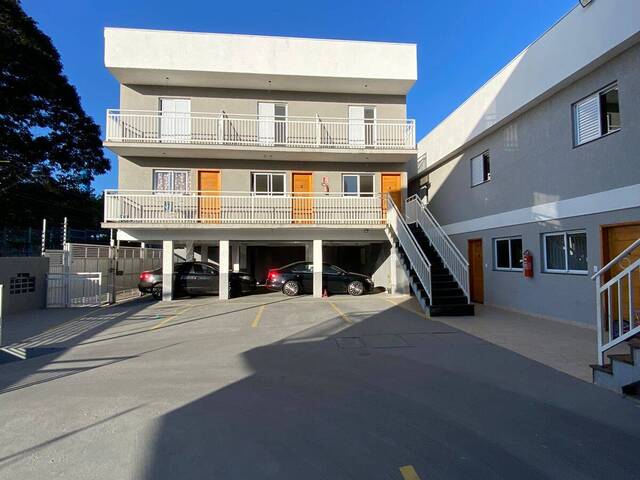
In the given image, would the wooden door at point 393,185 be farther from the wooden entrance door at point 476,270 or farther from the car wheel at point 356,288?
the wooden entrance door at point 476,270

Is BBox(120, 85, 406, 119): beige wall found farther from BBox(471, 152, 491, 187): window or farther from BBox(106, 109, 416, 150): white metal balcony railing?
BBox(471, 152, 491, 187): window

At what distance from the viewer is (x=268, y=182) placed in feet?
55.1

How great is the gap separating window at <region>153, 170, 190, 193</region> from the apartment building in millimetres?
43

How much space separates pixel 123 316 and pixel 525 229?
1196 cm

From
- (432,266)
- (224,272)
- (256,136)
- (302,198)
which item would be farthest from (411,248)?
(256,136)

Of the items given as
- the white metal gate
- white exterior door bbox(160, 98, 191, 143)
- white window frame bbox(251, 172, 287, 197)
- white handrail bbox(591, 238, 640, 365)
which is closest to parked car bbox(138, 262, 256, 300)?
the white metal gate

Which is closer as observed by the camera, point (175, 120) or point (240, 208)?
point (240, 208)

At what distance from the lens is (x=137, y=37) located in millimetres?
15375

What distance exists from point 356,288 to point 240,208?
589 cm

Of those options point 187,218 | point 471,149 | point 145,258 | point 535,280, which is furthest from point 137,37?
point 535,280

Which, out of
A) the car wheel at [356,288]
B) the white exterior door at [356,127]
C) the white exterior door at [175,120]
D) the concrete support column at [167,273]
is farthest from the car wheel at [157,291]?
the white exterior door at [356,127]

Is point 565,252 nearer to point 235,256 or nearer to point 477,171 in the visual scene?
point 477,171

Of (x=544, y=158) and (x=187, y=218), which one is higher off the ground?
(x=544, y=158)

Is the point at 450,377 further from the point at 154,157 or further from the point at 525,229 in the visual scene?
the point at 154,157
